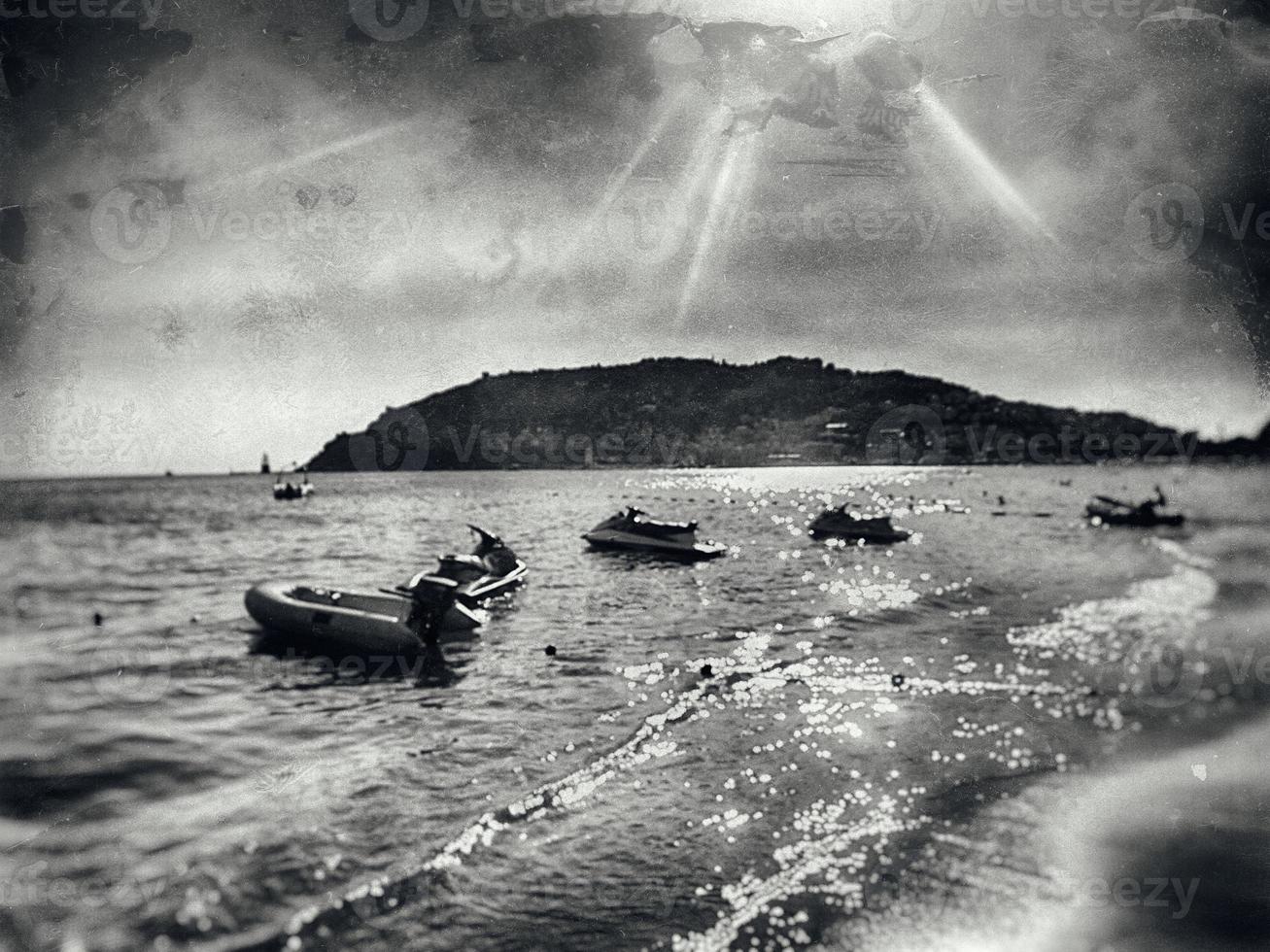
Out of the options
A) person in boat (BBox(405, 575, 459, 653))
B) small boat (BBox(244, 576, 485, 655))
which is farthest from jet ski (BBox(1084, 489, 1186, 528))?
small boat (BBox(244, 576, 485, 655))

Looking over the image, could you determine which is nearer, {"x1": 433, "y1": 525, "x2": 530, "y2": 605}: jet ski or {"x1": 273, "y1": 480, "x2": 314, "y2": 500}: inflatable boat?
{"x1": 433, "y1": 525, "x2": 530, "y2": 605}: jet ski

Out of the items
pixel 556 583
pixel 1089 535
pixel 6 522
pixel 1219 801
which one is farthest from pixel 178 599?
pixel 6 522

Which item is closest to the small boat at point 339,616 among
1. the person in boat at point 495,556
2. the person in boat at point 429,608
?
the person in boat at point 429,608

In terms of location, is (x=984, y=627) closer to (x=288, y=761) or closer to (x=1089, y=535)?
(x=288, y=761)

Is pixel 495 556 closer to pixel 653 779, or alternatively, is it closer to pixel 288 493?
pixel 653 779

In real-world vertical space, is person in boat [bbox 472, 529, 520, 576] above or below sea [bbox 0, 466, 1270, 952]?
above

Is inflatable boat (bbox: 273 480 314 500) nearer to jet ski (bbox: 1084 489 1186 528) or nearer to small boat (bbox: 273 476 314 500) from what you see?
small boat (bbox: 273 476 314 500)

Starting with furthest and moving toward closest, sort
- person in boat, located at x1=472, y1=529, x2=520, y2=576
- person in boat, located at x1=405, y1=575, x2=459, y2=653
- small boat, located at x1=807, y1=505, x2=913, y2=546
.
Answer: small boat, located at x1=807, y1=505, x2=913, y2=546 < person in boat, located at x1=472, y1=529, x2=520, y2=576 < person in boat, located at x1=405, y1=575, x2=459, y2=653

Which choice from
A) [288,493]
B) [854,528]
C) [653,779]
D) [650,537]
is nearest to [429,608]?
[653,779]
